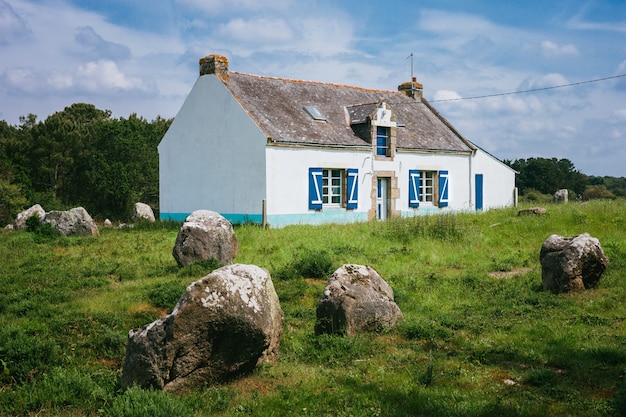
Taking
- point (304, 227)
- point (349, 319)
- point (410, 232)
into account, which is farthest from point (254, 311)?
point (304, 227)

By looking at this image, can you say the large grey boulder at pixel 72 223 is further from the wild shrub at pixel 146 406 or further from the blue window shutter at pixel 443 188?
the wild shrub at pixel 146 406

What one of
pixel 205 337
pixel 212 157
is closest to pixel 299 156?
pixel 212 157

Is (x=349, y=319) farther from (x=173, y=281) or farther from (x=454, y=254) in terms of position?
(x=454, y=254)

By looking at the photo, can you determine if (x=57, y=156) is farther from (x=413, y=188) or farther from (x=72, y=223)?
(x=413, y=188)

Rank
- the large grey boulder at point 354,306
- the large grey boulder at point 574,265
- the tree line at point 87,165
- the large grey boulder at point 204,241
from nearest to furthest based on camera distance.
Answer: the large grey boulder at point 354,306 < the large grey boulder at point 574,265 < the large grey boulder at point 204,241 < the tree line at point 87,165

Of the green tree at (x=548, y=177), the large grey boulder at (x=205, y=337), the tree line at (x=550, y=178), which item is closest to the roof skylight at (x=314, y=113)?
the large grey boulder at (x=205, y=337)

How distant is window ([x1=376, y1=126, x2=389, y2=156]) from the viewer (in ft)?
97.4

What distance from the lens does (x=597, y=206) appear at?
81.8 feet

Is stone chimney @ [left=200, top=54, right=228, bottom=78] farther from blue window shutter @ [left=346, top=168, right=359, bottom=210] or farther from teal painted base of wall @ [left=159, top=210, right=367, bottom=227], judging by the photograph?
blue window shutter @ [left=346, top=168, right=359, bottom=210]

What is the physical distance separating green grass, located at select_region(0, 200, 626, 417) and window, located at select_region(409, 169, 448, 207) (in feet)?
40.2

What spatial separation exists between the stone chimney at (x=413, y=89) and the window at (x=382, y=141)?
7.13 meters

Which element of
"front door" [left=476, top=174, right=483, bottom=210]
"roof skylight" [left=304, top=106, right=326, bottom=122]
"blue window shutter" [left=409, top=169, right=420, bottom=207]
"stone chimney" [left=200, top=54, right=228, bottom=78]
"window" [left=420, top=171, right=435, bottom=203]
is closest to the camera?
"stone chimney" [left=200, top=54, right=228, bottom=78]

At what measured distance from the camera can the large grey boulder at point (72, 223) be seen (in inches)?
969

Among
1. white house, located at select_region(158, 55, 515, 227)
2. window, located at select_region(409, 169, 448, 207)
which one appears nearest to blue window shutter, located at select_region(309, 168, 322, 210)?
white house, located at select_region(158, 55, 515, 227)
